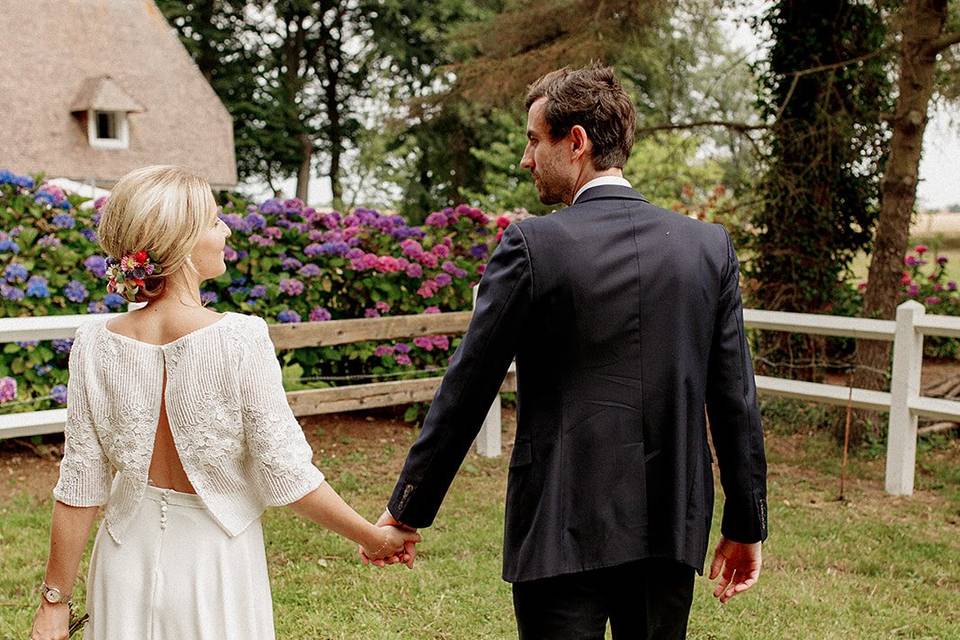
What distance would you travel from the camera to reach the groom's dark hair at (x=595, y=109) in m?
2.24

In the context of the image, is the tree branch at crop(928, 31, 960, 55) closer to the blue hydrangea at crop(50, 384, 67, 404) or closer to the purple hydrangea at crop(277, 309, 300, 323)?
the purple hydrangea at crop(277, 309, 300, 323)

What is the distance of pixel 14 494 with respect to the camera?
5730mm

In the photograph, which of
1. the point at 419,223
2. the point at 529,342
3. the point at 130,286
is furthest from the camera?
the point at 419,223

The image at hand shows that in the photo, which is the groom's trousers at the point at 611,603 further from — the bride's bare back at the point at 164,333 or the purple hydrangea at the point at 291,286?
the purple hydrangea at the point at 291,286

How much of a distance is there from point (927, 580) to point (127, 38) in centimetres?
2502

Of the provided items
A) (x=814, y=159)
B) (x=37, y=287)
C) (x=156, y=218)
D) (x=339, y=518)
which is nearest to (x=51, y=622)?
(x=339, y=518)

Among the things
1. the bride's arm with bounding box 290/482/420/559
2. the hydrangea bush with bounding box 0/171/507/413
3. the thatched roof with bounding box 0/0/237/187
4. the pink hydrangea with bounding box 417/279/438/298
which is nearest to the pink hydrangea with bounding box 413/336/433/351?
the hydrangea bush with bounding box 0/171/507/413

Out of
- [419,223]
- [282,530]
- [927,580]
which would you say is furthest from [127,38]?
[927,580]

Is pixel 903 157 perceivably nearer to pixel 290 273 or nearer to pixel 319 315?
pixel 319 315

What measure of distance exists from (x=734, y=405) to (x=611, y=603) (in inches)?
20.9

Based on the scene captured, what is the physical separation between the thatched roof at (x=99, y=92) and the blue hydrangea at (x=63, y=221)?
57.8ft

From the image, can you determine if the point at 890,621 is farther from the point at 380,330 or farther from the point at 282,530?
the point at 380,330

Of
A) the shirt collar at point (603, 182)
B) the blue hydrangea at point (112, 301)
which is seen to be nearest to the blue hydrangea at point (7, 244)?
the blue hydrangea at point (112, 301)

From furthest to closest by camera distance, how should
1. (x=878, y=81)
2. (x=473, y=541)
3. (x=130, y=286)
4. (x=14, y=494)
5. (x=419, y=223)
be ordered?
(x=419, y=223) < (x=878, y=81) < (x=14, y=494) < (x=473, y=541) < (x=130, y=286)
